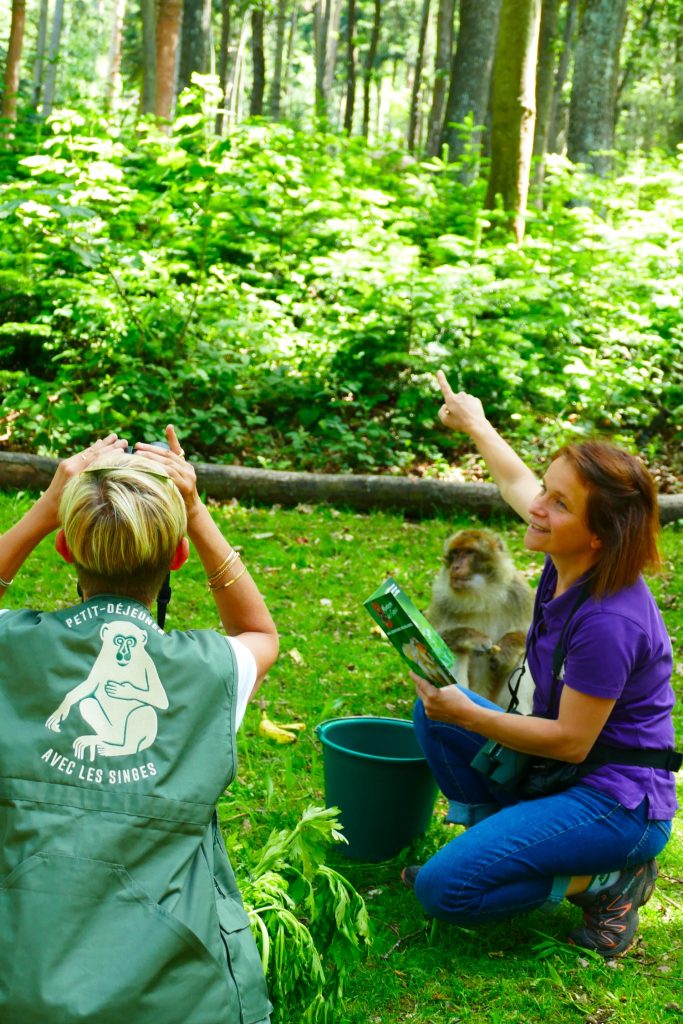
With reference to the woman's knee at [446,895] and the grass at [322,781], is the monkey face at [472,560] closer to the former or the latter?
the grass at [322,781]

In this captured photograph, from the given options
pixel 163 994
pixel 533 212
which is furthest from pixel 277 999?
pixel 533 212

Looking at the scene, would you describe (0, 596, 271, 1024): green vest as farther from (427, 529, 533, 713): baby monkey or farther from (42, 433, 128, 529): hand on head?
(427, 529, 533, 713): baby monkey

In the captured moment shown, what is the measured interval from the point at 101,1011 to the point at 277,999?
94 centimetres

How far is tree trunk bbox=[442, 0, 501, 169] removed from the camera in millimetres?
15852

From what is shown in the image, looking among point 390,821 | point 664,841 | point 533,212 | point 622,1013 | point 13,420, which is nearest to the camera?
point 622,1013

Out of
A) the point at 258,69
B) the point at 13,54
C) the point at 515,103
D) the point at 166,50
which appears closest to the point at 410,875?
the point at 515,103

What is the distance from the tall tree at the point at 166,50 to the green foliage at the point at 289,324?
4.18 meters

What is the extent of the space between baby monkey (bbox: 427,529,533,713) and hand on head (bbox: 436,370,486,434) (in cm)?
107

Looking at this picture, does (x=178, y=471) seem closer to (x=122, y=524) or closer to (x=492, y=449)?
(x=122, y=524)

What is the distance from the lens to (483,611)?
5004 mm

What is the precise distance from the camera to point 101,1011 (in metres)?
1.82

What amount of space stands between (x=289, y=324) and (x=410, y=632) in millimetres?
7231

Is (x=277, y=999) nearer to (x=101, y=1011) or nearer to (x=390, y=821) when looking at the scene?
(x=101, y=1011)

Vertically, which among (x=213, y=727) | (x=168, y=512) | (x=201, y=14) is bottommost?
(x=213, y=727)
